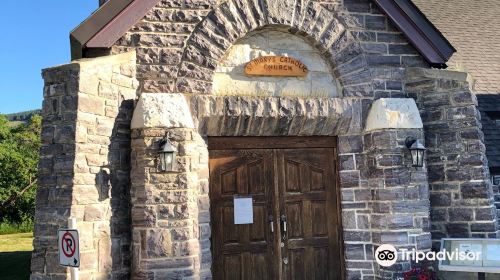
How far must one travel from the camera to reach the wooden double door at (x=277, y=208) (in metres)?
6.35

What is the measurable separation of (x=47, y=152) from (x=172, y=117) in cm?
152

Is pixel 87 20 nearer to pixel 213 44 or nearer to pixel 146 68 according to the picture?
pixel 146 68

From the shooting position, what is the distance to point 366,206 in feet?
21.7

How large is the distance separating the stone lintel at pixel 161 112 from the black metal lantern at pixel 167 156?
28cm

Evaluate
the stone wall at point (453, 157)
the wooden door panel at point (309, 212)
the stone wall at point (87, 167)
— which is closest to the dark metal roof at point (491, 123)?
the stone wall at point (453, 157)

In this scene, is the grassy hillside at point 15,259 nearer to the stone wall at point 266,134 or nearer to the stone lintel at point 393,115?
the stone wall at point 266,134

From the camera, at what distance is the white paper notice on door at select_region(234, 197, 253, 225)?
6.39 m

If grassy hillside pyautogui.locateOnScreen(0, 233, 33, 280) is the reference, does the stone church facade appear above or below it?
above

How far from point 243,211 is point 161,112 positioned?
180 cm

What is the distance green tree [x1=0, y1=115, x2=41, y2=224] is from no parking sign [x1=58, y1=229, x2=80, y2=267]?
2143 cm

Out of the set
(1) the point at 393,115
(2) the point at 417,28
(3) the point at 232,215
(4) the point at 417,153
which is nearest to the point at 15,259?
(3) the point at 232,215

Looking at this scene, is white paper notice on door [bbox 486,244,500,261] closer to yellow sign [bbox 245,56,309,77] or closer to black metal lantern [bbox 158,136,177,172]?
yellow sign [bbox 245,56,309,77]

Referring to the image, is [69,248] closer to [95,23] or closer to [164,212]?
[164,212]

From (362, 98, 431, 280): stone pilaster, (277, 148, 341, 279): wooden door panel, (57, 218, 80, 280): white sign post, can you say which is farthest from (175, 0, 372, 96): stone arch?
(57, 218, 80, 280): white sign post
